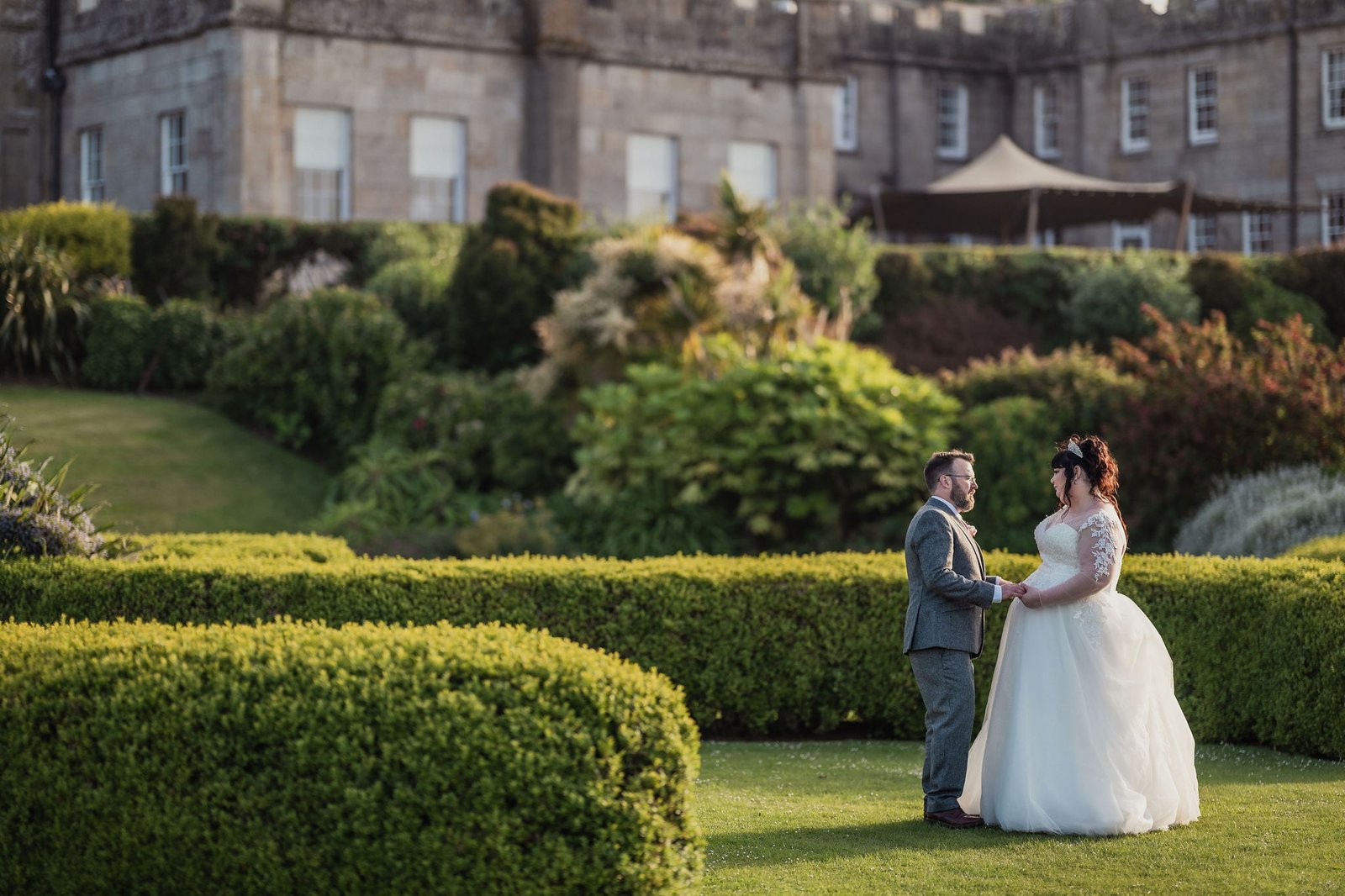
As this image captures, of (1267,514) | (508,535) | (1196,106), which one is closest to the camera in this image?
(1267,514)

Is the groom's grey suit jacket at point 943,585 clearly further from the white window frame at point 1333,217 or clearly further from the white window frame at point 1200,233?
the white window frame at point 1200,233

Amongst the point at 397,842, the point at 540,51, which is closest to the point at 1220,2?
the point at 540,51

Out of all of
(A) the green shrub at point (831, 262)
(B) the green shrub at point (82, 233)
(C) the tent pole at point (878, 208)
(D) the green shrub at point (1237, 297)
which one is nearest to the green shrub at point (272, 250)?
(B) the green shrub at point (82, 233)

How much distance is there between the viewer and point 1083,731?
7695mm

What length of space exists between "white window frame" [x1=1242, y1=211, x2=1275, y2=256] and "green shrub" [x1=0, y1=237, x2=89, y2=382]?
25.0m

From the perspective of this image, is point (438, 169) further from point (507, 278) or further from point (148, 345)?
point (148, 345)

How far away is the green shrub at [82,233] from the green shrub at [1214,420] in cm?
1286

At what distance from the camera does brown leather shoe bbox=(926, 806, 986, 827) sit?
7.77 m

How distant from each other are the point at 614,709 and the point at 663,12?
82.9 ft

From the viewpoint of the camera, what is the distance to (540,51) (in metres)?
28.7

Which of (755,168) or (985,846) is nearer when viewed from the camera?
(985,846)

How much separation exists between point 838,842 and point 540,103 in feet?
75.1

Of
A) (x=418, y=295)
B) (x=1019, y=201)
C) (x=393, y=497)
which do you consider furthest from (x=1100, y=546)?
(x=1019, y=201)

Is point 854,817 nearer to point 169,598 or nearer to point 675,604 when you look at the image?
point 675,604
